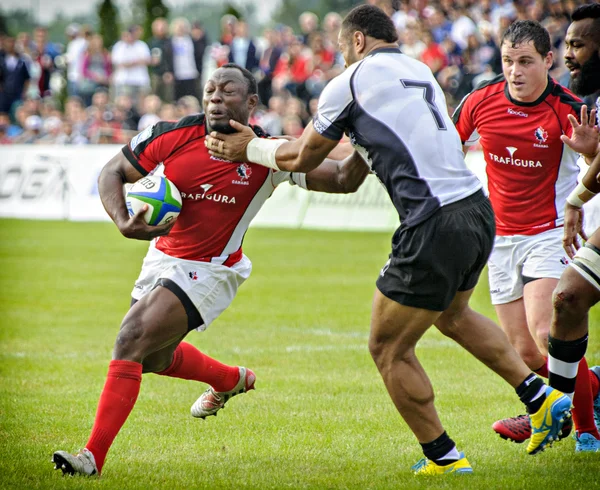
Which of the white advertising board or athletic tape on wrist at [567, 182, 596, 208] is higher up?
athletic tape on wrist at [567, 182, 596, 208]

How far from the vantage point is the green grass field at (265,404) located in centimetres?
501

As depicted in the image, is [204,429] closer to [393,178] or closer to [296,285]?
[393,178]

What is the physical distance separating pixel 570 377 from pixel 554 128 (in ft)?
5.33

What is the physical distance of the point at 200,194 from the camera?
18.1 feet

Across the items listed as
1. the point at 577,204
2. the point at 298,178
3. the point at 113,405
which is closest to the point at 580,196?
the point at 577,204

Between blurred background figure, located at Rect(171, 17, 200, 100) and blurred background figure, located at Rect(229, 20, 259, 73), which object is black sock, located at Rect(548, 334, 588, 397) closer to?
blurred background figure, located at Rect(229, 20, 259, 73)

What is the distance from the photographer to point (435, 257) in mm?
4656

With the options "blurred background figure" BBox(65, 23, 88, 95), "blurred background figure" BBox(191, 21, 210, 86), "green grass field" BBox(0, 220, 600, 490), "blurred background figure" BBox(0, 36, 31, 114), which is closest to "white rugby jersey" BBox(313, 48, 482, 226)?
"green grass field" BBox(0, 220, 600, 490)

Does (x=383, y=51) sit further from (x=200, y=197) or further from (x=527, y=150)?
(x=527, y=150)

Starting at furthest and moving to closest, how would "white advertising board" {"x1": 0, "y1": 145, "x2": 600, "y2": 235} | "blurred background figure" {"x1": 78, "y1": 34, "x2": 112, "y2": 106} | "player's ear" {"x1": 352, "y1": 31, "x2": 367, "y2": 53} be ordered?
"blurred background figure" {"x1": 78, "y1": 34, "x2": 112, "y2": 106}, "white advertising board" {"x1": 0, "y1": 145, "x2": 600, "y2": 235}, "player's ear" {"x1": 352, "y1": 31, "x2": 367, "y2": 53}

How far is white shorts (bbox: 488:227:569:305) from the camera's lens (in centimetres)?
599

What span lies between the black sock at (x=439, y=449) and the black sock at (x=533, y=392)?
66cm

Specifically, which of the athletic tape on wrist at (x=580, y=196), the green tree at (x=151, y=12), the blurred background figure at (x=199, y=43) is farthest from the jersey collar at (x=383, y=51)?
the green tree at (x=151, y=12)

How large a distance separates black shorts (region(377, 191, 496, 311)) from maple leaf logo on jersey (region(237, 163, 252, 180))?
46.0 inches
